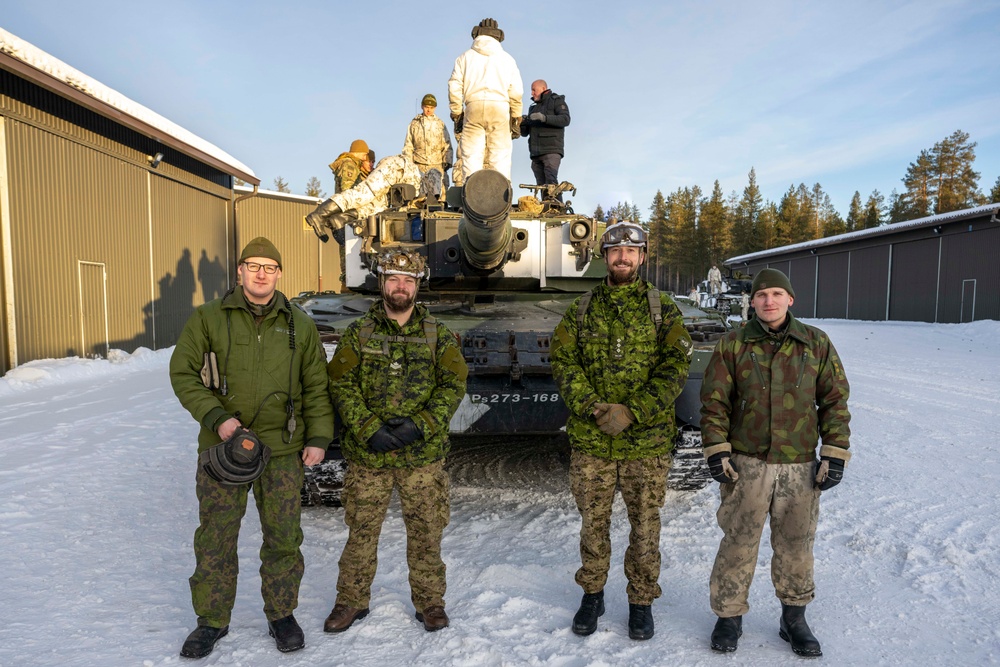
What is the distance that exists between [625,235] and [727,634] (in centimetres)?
195

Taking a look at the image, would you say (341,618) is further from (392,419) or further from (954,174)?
(954,174)

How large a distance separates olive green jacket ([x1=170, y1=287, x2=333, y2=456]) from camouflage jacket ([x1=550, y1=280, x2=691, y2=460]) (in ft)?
4.10

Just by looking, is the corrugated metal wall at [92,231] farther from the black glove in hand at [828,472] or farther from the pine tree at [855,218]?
the pine tree at [855,218]

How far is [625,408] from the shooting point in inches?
119

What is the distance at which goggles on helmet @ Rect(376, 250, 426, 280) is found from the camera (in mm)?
3082

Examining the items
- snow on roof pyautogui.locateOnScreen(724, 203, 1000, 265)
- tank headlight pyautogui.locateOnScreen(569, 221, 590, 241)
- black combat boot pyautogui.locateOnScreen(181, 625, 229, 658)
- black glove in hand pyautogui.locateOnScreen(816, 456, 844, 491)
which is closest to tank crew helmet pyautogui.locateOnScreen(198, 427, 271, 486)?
black combat boot pyautogui.locateOnScreen(181, 625, 229, 658)

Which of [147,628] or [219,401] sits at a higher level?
[219,401]

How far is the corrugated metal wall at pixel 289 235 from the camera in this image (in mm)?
18953

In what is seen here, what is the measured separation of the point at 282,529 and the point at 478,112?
4.89 meters

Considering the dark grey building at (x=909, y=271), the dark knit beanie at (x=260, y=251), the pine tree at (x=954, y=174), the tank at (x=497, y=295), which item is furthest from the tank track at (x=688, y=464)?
the pine tree at (x=954, y=174)

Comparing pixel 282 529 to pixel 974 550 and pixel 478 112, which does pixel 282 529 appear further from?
pixel 478 112

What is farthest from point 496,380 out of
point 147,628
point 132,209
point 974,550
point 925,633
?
point 132,209

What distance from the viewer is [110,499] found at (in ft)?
15.8

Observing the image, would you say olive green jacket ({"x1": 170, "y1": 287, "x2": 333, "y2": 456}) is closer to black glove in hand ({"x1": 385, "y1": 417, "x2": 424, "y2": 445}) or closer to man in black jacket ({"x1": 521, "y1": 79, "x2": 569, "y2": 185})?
black glove in hand ({"x1": 385, "y1": 417, "x2": 424, "y2": 445})
